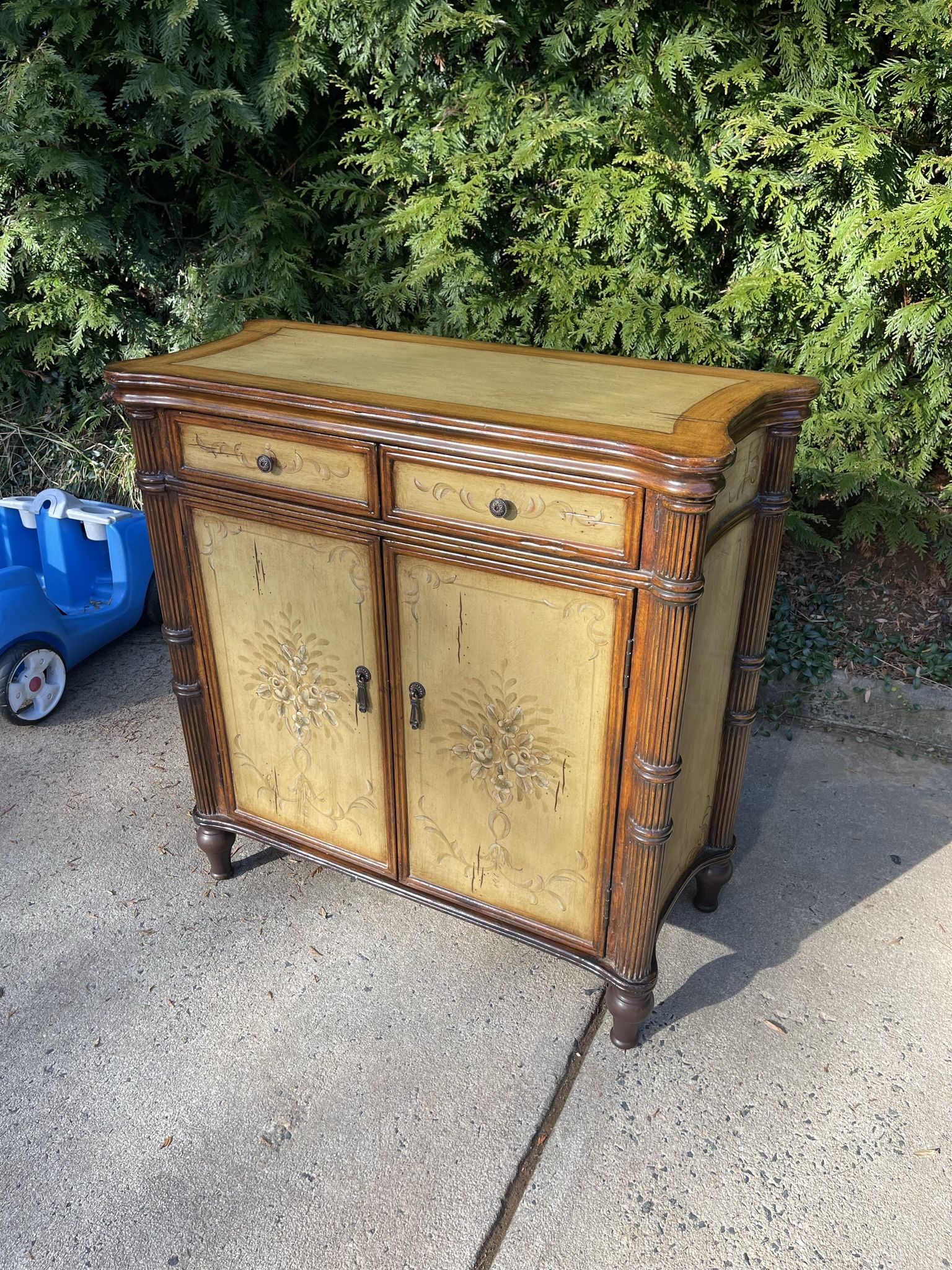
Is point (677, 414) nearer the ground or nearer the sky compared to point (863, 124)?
nearer the ground

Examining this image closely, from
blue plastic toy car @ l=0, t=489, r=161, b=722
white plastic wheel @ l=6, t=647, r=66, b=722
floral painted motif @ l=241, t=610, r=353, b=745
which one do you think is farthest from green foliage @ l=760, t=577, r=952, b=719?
white plastic wheel @ l=6, t=647, r=66, b=722

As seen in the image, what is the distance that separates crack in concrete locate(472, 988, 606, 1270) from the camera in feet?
5.69

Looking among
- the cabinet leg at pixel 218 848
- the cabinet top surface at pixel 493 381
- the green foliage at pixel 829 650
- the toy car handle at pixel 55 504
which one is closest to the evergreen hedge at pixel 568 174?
the green foliage at pixel 829 650

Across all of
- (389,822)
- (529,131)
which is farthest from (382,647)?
(529,131)

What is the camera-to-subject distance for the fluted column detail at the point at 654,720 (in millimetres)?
1570

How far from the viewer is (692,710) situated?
1.97m

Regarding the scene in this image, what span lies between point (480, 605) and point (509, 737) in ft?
0.97

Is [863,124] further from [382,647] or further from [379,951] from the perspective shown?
[379,951]

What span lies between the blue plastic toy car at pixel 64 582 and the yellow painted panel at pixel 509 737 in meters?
1.77

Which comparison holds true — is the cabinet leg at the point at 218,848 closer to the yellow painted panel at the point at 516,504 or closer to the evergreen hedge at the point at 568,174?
the yellow painted panel at the point at 516,504

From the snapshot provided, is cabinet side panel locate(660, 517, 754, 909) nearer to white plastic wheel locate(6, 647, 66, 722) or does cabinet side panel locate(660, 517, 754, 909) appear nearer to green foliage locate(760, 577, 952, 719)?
green foliage locate(760, 577, 952, 719)

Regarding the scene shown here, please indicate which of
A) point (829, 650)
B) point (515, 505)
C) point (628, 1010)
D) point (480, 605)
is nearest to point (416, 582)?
point (480, 605)

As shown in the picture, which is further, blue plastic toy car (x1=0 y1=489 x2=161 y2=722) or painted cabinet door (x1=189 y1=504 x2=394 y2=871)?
blue plastic toy car (x1=0 y1=489 x2=161 y2=722)

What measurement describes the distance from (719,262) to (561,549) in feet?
7.05
